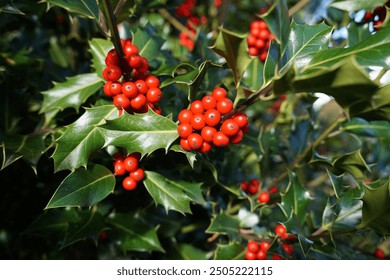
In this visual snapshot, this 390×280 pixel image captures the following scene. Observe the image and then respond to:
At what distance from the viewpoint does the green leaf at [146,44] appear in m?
1.57

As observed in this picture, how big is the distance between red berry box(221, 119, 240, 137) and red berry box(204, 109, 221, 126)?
3 centimetres

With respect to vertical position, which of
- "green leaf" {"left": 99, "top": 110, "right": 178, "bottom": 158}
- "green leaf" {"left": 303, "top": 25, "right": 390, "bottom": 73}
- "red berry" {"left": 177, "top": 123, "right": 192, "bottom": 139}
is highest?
"green leaf" {"left": 303, "top": 25, "right": 390, "bottom": 73}

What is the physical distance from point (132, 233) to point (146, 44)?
35.0 inches

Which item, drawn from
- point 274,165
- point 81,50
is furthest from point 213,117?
point 81,50

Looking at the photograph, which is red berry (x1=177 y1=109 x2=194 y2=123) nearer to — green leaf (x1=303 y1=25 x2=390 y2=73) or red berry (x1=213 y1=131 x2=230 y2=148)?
red berry (x1=213 y1=131 x2=230 y2=148)

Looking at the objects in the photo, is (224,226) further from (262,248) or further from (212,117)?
(212,117)

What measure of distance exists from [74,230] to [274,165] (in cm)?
124

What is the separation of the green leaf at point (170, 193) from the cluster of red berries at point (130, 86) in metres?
0.32

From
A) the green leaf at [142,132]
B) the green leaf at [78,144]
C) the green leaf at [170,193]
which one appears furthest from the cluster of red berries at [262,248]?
the green leaf at [78,144]

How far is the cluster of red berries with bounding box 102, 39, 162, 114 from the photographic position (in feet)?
4.07

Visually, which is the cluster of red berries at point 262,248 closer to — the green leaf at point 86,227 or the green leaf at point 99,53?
the green leaf at point 86,227

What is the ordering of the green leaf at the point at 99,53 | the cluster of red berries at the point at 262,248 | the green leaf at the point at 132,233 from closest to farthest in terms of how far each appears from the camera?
the green leaf at the point at 99,53
the cluster of red berries at the point at 262,248
the green leaf at the point at 132,233

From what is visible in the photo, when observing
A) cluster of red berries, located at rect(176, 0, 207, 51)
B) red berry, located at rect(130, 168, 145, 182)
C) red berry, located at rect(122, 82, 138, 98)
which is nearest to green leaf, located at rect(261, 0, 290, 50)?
red berry, located at rect(122, 82, 138, 98)

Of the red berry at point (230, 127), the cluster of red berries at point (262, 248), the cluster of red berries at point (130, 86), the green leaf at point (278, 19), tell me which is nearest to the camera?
the green leaf at point (278, 19)
